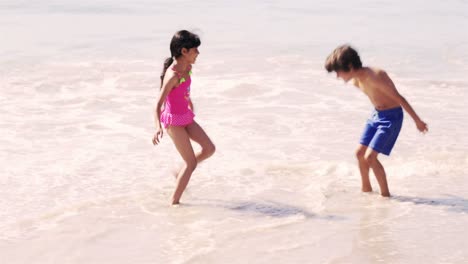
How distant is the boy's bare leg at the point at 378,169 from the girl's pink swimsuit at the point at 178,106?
1.37 meters

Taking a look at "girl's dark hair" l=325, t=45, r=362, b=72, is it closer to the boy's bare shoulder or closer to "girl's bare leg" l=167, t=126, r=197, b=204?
the boy's bare shoulder

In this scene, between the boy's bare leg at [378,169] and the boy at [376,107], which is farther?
the boy's bare leg at [378,169]

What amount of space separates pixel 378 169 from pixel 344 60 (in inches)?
34.5

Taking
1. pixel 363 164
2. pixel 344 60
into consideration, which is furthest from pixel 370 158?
pixel 344 60

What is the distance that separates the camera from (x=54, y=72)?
11875 mm

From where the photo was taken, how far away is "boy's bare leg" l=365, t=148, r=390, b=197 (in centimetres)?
591

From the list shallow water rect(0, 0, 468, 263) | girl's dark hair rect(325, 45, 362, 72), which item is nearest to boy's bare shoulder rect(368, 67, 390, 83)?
girl's dark hair rect(325, 45, 362, 72)

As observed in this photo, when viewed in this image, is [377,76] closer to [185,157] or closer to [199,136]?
[199,136]

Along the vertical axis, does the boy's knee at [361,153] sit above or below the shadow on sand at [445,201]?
above

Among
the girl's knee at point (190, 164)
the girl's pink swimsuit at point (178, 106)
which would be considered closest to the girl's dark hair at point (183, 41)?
the girl's pink swimsuit at point (178, 106)

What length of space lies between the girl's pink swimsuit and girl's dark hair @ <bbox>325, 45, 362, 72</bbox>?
106cm

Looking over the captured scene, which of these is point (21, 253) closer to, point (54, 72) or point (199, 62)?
point (54, 72)

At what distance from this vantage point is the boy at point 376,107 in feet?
18.9

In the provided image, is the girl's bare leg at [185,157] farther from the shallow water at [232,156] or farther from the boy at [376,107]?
the boy at [376,107]
